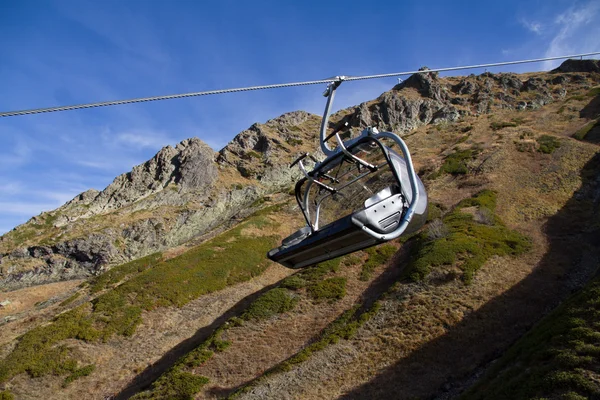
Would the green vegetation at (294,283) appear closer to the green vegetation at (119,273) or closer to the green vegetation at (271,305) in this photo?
the green vegetation at (271,305)

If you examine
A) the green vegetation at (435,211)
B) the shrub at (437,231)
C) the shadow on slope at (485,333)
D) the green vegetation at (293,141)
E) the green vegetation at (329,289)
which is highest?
the green vegetation at (293,141)

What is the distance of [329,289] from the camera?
25562 millimetres

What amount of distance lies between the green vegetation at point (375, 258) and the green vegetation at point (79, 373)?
18.6m

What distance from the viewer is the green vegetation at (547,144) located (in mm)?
40306

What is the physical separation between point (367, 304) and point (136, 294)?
19658mm

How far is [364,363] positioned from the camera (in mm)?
17000

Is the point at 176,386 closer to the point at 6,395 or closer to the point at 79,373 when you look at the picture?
the point at 79,373

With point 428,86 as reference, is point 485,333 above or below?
below

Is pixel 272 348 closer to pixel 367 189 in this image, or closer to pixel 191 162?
pixel 367 189

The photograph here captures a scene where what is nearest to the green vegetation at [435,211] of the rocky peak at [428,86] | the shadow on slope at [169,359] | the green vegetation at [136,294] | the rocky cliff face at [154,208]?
the green vegetation at [136,294]

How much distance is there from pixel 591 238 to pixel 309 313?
65.3ft

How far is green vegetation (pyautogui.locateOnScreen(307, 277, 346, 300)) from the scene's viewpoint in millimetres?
24875

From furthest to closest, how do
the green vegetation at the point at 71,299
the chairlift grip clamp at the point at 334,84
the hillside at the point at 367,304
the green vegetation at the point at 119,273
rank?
the green vegetation at the point at 119,273 → the green vegetation at the point at 71,299 → the hillside at the point at 367,304 → the chairlift grip clamp at the point at 334,84

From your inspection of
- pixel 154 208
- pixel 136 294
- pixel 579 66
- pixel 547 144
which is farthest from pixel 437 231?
pixel 579 66
